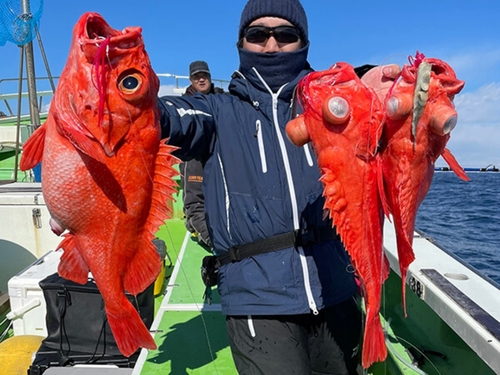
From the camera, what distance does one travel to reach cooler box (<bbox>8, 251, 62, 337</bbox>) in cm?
365

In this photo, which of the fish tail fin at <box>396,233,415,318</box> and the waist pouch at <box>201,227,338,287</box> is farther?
the waist pouch at <box>201,227,338,287</box>

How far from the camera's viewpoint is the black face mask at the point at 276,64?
2.21 meters

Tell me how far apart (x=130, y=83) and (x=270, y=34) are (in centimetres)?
97

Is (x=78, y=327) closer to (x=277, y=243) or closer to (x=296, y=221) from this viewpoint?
(x=277, y=243)

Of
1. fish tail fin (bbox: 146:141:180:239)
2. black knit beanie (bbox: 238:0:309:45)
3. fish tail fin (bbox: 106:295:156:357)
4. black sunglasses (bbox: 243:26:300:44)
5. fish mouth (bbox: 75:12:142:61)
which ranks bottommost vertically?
fish tail fin (bbox: 106:295:156:357)

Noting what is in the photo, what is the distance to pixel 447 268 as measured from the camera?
10.8 feet

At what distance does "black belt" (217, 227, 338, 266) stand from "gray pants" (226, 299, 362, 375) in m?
0.34

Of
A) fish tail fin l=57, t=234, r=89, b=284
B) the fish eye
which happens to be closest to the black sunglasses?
the fish eye

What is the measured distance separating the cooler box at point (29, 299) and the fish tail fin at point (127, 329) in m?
2.14

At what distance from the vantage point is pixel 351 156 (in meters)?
1.61

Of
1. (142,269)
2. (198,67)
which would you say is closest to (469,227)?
(198,67)

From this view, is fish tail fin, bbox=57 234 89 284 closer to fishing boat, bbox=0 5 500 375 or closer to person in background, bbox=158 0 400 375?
person in background, bbox=158 0 400 375

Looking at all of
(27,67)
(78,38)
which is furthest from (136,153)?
(27,67)

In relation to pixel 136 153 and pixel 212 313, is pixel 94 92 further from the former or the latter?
pixel 212 313
